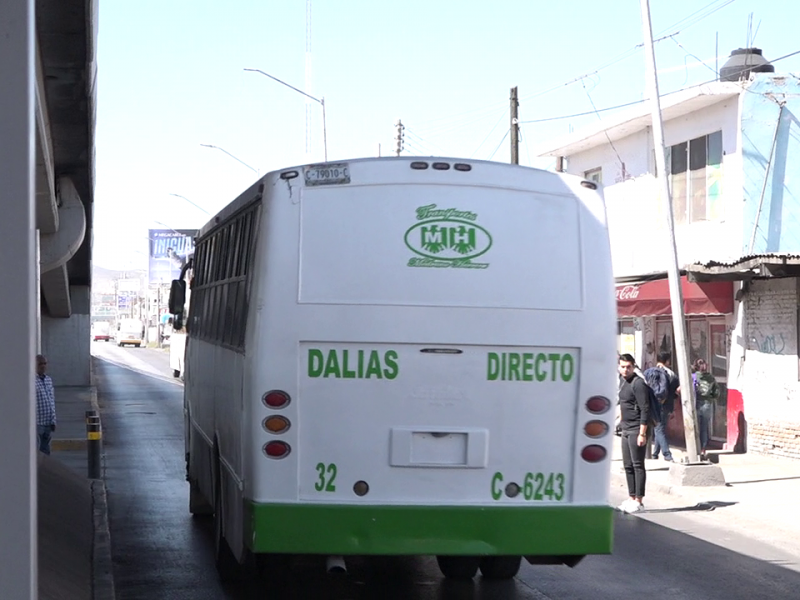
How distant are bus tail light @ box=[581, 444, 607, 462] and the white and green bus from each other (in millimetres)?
14

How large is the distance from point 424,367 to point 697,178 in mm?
16690

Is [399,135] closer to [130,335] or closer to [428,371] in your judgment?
[428,371]

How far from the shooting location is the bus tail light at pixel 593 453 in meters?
7.88

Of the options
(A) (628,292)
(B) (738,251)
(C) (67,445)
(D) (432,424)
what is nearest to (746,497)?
(B) (738,251)

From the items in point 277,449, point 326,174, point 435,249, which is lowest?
point 277,449

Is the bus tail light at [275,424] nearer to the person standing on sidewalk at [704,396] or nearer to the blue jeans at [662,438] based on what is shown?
the blue jeans at [662,438]

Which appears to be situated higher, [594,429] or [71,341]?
[594,429]

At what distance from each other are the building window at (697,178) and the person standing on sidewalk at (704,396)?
370cm

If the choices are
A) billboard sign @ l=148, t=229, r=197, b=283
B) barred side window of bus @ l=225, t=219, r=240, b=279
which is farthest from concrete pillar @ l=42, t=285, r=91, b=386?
billboard sign @ l=148, t=229, r=197, b=283

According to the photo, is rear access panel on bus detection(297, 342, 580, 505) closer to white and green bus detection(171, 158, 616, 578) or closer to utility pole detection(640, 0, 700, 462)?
white and green bus detection(171, 158, 616, 578)

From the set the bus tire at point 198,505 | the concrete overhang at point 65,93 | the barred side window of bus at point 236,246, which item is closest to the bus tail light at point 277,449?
the barred side window of bus at point 236,246

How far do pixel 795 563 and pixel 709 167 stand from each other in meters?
13.1

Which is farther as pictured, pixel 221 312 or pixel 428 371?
pixel 221 312

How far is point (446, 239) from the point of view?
25.8ft
